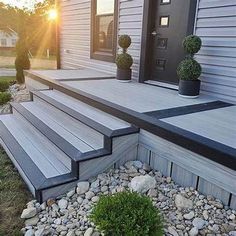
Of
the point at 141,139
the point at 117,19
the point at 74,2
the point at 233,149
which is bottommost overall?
the point at 141,139

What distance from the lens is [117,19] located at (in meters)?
5.21

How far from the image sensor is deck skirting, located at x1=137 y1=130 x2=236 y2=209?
82.4 inches

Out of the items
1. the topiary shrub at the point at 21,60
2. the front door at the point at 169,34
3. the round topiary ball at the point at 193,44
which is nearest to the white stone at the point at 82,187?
the round topiary ball at the point at 193,44

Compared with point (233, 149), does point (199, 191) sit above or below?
below

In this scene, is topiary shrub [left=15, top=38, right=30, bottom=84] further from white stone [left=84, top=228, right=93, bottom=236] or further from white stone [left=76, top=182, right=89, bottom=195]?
white stone [left=84, top=228, right=93, bottom=236]

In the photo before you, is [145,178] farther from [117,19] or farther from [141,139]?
[117,19]

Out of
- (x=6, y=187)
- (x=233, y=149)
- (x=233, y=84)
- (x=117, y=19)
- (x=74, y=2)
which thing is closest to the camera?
(x=233, y=149)

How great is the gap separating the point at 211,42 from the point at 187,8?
669 mm

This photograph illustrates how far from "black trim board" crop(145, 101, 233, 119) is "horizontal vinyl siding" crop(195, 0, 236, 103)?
27cm

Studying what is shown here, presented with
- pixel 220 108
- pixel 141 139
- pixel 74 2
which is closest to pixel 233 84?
pixel 220 108

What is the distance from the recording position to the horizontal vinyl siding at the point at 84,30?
4.82 metres

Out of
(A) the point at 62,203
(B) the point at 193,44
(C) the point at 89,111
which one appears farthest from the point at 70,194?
(B) the point at 193,44

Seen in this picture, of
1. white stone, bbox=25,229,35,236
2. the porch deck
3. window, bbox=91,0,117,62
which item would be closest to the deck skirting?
the porch deck

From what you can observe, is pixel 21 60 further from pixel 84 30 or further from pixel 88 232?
pixel 88 232
